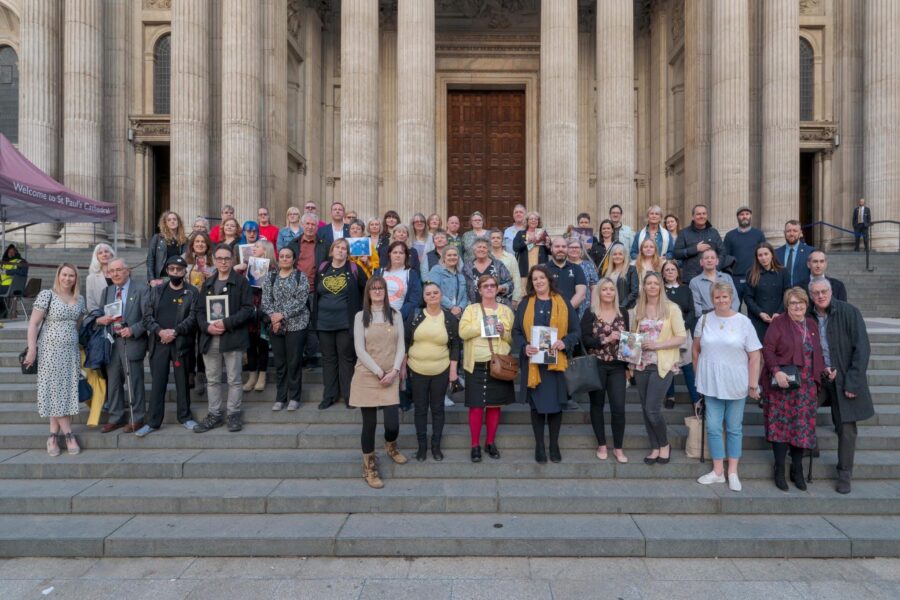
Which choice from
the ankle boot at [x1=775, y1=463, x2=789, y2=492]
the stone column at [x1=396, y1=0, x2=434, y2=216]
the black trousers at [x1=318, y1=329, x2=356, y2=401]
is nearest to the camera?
the ankle boot at [x1=775, y1=463, x2=789, y2=492]

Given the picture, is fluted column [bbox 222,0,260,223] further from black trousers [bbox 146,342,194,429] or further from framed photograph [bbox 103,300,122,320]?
black trousers [bbox 146,342,194,429]

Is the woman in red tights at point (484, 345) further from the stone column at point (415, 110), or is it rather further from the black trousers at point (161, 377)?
the stone column at point (415, 110)

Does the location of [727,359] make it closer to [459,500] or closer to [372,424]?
[459,500]

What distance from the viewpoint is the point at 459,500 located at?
577 centimetres

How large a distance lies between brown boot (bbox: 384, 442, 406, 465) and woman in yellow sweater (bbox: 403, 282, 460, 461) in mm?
193

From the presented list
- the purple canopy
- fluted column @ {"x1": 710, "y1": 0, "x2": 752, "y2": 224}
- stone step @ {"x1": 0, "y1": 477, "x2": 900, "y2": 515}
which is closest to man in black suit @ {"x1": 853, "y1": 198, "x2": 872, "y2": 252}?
fluted column @ {"x1": 710, "y1": 0, "x2": 752, "y2": 224}

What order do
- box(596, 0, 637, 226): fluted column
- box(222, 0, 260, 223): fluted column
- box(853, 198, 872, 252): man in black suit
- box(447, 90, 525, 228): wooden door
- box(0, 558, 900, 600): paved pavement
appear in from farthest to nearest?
1. box(447, 90, 525, 228): wooden door
2. box(853, 198, 872, 252): man in black suit
3. box(222, 0, 260, 223): fluted column
4. box(596, 0, 637, 226): fluted column
5. box(0, 558, 900, 600): paved pavement

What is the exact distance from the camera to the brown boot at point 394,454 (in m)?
6.35

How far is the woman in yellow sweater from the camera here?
Result: 619 cm

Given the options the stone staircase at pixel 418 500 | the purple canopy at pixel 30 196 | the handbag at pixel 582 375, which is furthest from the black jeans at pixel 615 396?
the purple canopy at pixel 30 196

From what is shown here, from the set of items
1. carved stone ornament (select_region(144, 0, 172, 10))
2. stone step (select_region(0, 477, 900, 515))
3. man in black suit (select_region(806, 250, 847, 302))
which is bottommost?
stone step (select_region(0, 477, 900, 515))

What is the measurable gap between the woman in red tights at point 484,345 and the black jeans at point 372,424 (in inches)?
33.7

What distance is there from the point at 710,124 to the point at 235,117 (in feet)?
47.5

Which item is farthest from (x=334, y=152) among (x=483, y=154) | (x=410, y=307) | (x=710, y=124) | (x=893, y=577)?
(x=893, y=577)
